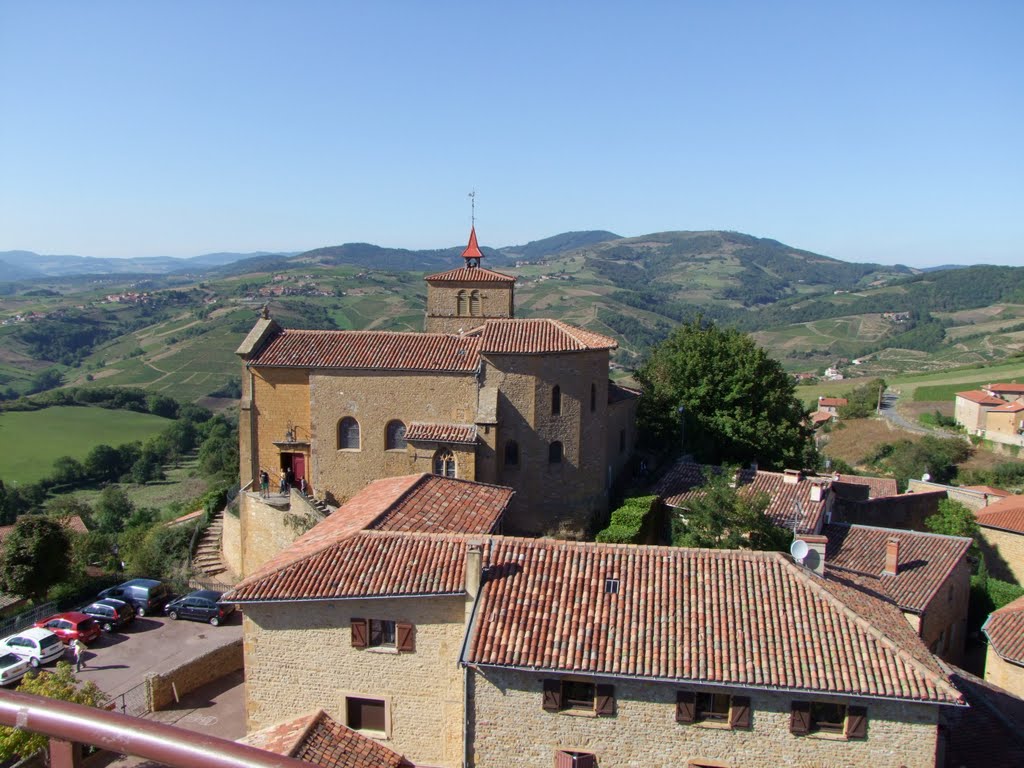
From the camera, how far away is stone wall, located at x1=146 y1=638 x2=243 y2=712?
22.2 meters

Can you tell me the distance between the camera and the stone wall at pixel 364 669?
18688 mm

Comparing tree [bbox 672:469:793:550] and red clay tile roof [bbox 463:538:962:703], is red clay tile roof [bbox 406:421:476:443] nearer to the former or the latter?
tree [bbox 672:469:793:550]

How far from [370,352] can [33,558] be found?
49.8ft

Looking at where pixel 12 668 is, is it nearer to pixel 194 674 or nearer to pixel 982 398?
pixel 194 674

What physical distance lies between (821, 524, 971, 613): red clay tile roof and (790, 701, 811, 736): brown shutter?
11.1 m

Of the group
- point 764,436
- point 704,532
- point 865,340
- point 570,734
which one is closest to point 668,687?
point 570,734

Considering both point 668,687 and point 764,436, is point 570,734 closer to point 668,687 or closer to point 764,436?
point 668,687

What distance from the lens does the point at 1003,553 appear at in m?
41.0

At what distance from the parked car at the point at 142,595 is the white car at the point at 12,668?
17.5 feet

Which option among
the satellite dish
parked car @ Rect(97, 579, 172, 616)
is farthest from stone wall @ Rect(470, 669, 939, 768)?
parked car @ Rect(97, 579, 172, 616)

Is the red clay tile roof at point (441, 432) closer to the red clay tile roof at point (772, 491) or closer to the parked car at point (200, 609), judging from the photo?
the red clay tile roof at point (772, 491)

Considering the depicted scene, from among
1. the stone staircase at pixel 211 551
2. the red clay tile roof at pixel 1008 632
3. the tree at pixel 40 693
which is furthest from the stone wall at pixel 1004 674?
the stone staircase at pixel 211 551

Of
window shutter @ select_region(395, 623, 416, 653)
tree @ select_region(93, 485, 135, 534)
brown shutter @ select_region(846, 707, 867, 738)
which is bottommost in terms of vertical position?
tree @ select_region(93, 485, 135, 534)

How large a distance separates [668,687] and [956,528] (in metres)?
30.4
